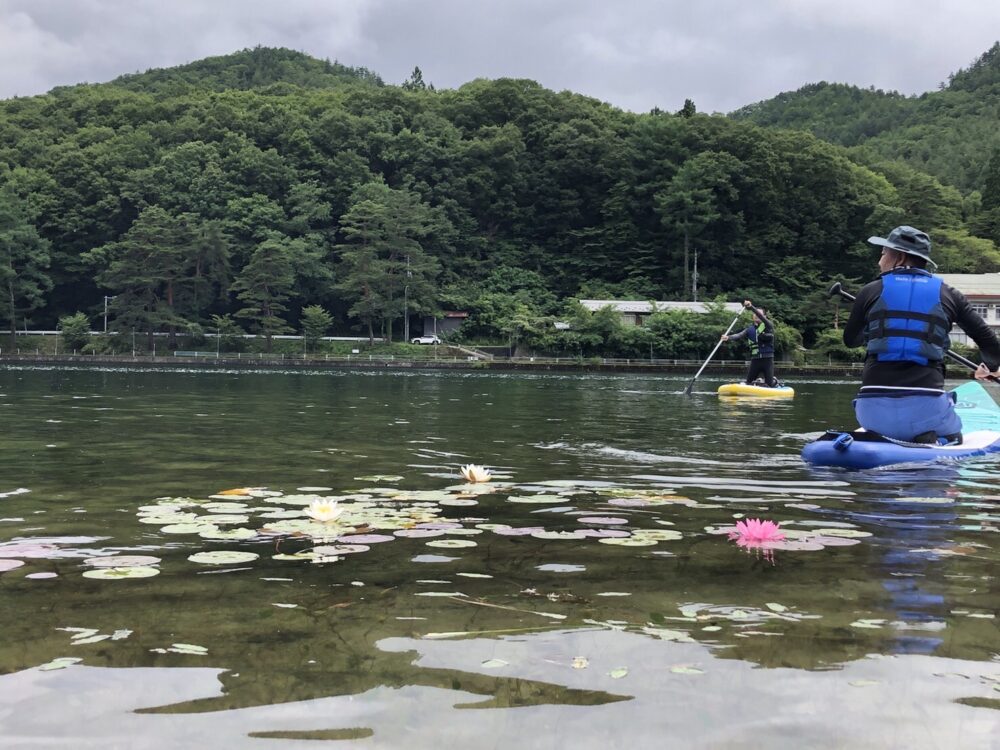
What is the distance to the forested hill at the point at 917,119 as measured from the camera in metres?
90.6

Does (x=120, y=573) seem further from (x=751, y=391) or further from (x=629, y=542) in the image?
(x=751, y=391)

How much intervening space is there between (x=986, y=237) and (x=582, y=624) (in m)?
77.9

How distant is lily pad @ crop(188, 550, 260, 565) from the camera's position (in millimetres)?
3832

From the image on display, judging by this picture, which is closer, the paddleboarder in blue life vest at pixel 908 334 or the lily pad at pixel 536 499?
the lily pad at pixel 536 499

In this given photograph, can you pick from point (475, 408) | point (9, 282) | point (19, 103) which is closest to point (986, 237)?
point (475, 408)

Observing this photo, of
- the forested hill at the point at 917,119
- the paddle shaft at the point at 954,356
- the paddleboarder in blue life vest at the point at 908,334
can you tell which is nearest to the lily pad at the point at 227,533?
the paddleboarder in blue life vest at the point at 908,334

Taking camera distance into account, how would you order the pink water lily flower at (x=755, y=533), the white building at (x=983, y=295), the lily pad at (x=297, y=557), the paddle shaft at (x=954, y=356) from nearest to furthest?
the lily pad at (x=297, y=557) → the pink water lily flower at (x=755, y=533) → the paddle shaft at (x=954, y=356) → the white building at (x=983, y=295)

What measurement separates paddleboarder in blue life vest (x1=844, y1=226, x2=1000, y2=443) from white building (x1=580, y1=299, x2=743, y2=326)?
52479 millimetres

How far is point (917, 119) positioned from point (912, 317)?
379 feet

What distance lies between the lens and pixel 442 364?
53.4 metres

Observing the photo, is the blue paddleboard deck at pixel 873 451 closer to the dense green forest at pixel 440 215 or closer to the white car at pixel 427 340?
the dense green forest at pixel 440 215

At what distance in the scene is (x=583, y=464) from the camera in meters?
7.63

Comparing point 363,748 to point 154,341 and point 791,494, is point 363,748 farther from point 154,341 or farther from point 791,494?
point 154,341

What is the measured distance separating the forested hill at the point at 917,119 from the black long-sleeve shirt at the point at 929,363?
82688 mm
